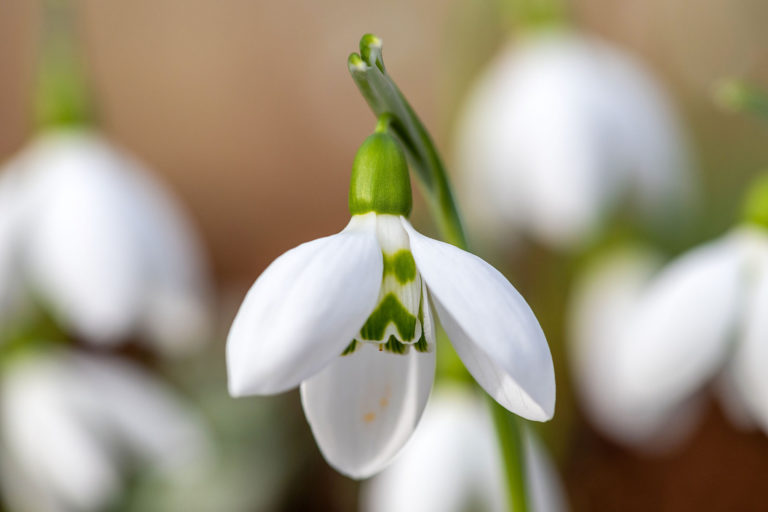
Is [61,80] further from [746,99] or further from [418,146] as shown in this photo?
[746,99]

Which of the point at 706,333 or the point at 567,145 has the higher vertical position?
the point at 567,145

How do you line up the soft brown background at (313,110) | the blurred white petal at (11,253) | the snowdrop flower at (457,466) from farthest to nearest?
the soft brown background at (313,110) < the blurred white petal at (11,253) < the snowdrop flower at (457,466)

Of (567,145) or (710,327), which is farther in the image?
(567,145)

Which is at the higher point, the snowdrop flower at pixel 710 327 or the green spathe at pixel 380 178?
the green spathe at pixel 380 178

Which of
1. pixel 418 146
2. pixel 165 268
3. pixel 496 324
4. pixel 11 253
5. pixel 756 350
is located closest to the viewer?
pixel 496 324

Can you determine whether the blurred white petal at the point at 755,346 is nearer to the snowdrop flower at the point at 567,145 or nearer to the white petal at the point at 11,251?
the snowdrop flower at the point at 567,145

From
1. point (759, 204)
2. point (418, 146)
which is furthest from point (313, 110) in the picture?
point (418, 146)

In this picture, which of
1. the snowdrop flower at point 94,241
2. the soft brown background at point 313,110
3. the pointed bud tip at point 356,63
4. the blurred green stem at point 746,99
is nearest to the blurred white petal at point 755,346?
the blurred green stem at point 746,99
